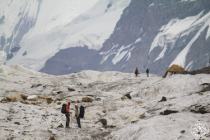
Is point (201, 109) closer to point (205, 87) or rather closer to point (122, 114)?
point (122, 114)

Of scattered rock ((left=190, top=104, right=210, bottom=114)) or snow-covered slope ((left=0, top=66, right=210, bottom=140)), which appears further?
scattered rock ((left=190, top=104, right=210, bottom=114))

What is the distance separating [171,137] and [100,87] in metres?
43.5

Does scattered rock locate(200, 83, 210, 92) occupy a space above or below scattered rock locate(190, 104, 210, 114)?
above

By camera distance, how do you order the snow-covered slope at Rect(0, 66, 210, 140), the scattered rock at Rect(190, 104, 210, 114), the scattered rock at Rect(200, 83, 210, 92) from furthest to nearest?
the scattered rock at Rect(200, 83, 210, 92) → the scattered rock at Rect(190, 104, 210, 114) → the snow-covered slope at Rect(0, 66, 210, 140)

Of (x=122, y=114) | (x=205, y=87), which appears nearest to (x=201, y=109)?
(x=122, y=114)

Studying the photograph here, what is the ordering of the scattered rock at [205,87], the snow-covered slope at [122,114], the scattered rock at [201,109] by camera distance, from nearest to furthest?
the snow-covered slope at [122,114] → the scattered rock at [201,109] → the scattered rock at [205,87]

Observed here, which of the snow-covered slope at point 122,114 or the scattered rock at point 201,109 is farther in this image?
the scattered rock at point 201,109

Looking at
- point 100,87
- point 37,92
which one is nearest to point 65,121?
point 37,92

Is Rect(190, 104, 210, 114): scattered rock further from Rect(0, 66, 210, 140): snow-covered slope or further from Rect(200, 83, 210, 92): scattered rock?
Rect(200, 83, 210, 92): scattered rock

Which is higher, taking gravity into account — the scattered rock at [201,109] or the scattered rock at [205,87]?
the scattered rock at [205,87]

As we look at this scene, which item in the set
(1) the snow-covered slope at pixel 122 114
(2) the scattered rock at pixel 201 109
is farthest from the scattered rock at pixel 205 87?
(2) the scattered rock at pixel 201 109

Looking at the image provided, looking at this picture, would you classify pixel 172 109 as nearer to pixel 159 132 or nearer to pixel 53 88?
pixel 159 132

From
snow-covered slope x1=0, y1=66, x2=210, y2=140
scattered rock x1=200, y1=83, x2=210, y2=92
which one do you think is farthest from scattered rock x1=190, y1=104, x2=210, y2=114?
scattered rock x1=200, y1=83, x2=210, y2=92

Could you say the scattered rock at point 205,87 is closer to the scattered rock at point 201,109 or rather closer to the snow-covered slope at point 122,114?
the snow-covered slope at point 122,114
